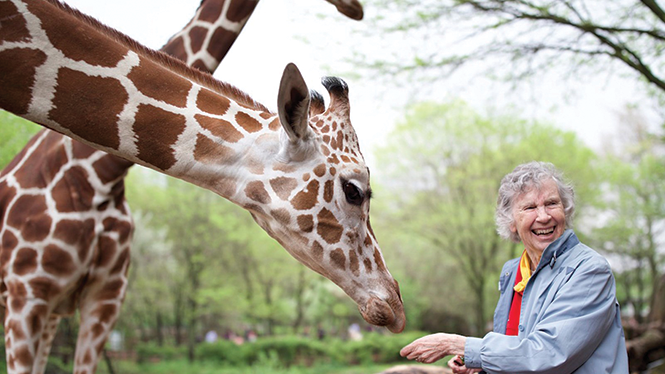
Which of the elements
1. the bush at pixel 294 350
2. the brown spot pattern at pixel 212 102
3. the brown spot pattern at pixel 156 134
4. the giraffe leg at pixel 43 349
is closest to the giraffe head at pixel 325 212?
the brown spot pattern at pixel 212 102

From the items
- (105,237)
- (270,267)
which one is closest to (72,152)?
(105,237)

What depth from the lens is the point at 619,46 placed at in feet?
23.3

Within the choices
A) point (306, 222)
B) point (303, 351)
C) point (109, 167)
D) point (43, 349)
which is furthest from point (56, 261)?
point (303, 351)

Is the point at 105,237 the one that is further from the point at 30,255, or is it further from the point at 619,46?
the point at 619,46

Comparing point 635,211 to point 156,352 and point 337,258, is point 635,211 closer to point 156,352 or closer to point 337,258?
point 156,352

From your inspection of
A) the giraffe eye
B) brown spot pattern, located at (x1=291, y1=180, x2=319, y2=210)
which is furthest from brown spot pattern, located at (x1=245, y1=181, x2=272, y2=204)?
the giraffe eye

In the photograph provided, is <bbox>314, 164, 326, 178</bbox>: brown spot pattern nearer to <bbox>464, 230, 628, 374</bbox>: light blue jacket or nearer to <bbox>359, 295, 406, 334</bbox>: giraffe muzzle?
<bbox>359, 295, 406, 334</bbox>: giraffe muzzle

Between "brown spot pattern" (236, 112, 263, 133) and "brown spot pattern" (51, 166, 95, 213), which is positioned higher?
"brown spot pattern" (236, 112, 263, 133)

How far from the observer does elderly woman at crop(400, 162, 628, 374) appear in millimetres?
1801

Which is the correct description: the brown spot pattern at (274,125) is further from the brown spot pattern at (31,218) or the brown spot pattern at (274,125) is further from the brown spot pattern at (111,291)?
the brown spot pattern at (111,291)

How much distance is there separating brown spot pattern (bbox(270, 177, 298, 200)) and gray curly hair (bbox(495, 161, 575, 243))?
0.93 metres

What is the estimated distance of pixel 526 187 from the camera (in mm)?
2211

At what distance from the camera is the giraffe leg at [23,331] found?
3.24 m

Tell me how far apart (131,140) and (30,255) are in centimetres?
176
